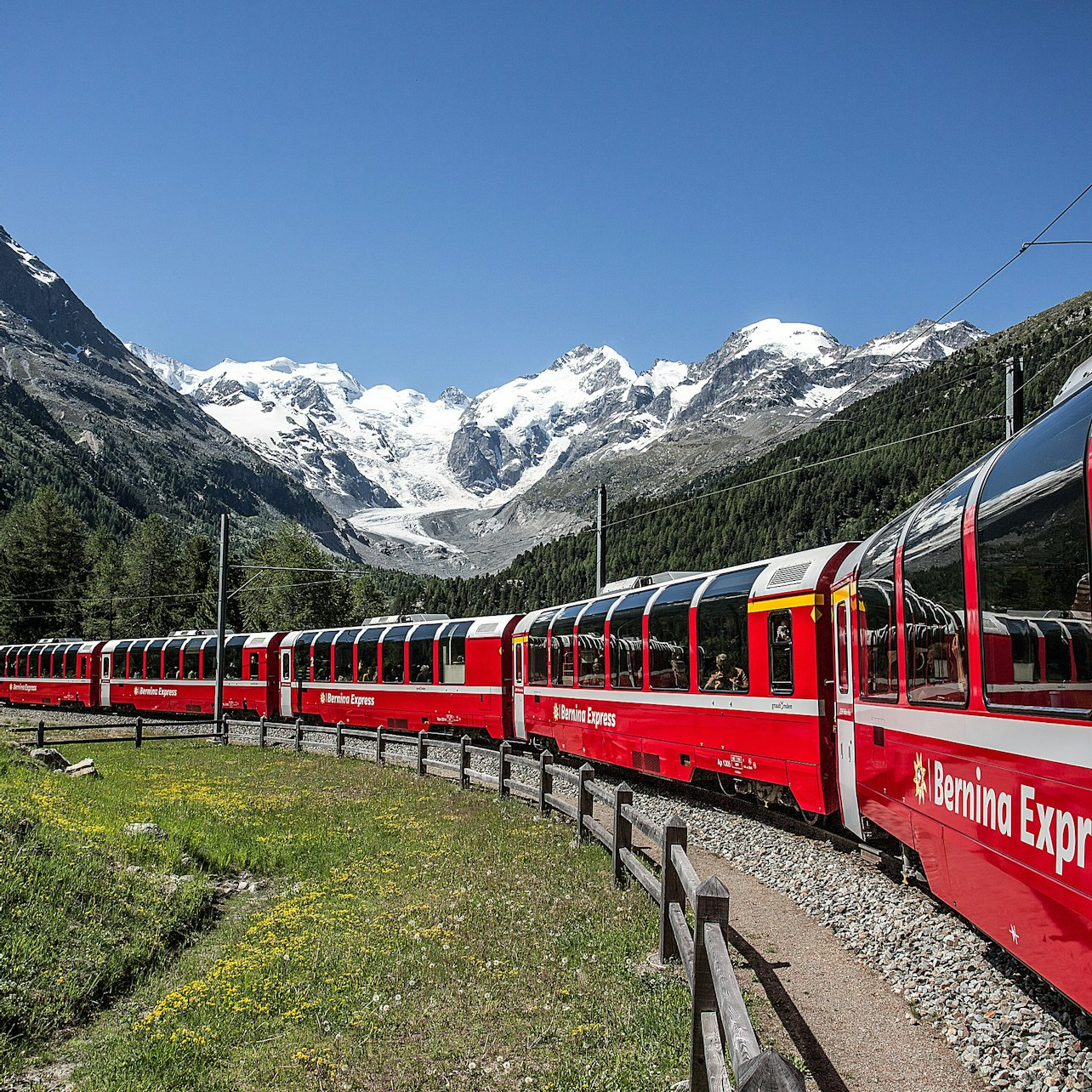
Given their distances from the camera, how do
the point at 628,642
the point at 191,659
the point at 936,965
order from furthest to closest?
the point at 191,659
the point at 628,642
the point at 936,965

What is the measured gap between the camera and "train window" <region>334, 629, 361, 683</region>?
3222cm

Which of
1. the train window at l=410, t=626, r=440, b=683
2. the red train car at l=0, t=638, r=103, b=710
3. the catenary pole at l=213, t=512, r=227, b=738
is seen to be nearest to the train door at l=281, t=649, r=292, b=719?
the catenary pole at l=213, t=512, r=227, b=738

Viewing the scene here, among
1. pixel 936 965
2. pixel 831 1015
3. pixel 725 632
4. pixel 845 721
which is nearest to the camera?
pixel 831 1015

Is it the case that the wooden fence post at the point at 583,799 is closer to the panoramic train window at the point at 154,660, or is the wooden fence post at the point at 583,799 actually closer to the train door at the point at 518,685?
the train door at the point at 518,685

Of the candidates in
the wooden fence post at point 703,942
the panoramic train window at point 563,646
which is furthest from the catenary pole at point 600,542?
the wooden fence post at point 703,942

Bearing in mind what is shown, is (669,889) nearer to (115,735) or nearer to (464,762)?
(464,762)

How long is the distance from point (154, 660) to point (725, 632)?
34017 millimetres

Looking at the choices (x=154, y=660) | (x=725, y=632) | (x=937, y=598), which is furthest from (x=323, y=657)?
(x=937, y=598)

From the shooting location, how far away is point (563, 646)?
69.9 feet

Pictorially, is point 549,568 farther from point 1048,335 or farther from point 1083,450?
point 1083,450

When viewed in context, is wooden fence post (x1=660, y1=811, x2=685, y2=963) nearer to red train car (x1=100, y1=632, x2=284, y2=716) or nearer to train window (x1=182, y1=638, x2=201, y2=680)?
red train car (x1=100, y1=632, x2=284, y2=716)

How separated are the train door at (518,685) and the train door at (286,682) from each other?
14080 millimetres

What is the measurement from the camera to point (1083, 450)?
15.5 feet

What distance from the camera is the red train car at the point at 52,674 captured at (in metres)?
46.1
